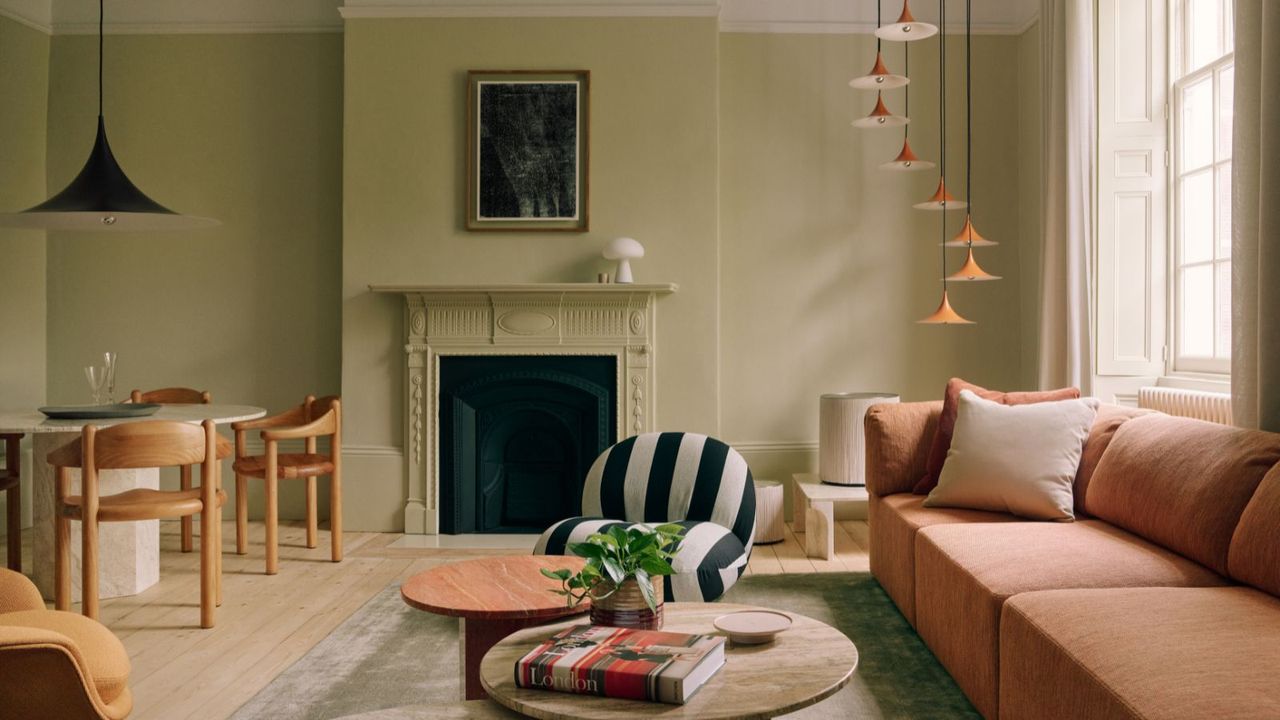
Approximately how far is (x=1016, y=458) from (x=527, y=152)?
2998 mm

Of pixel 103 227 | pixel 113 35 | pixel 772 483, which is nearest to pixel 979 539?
pixel 772 483

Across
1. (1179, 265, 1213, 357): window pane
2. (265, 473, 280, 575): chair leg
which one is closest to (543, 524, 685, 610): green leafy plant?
(265, 473, 280, 575): chair leg

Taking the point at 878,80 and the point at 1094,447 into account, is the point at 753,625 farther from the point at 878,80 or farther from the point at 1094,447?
the point at 878,80

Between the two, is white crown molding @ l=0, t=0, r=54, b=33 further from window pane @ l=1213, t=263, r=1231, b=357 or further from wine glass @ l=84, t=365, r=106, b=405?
window pane @ l=1213, t=263, r=1231, b=357

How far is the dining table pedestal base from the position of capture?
389 centimetres

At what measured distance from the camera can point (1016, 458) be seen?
10.8 feet

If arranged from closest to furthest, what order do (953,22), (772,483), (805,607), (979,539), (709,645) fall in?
(709,645) < (979,539) < (805,607) < (772,483) < (953,22)

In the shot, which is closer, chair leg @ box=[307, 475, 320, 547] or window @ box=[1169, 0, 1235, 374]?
window @ box=[1169, 0, 1235, 374]

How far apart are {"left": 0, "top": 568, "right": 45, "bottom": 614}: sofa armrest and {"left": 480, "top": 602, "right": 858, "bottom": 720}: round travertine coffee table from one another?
3.79 ft

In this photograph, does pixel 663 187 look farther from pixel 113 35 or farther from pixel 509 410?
pixel 113 35

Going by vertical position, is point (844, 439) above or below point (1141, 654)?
above

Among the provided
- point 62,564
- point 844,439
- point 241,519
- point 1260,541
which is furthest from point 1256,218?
point 241,519

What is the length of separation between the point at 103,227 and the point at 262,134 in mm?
1319

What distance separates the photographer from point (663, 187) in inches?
203
